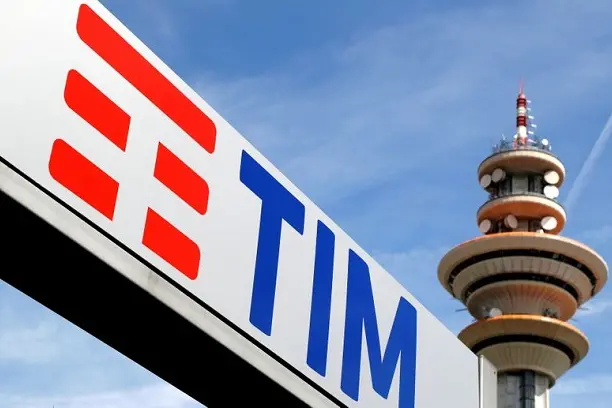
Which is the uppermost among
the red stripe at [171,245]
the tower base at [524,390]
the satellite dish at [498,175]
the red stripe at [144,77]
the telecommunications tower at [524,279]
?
the satellite dish at [498,175]

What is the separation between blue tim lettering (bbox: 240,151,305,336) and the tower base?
81.7 meters

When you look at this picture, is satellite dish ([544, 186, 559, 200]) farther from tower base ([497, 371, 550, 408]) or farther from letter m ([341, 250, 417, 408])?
letter m ([341, 250, 417, 408])

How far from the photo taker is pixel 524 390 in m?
86.9

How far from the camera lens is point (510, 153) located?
9200 cm

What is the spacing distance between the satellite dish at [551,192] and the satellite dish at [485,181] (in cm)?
506

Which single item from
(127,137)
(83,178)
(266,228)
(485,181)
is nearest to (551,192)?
(485,181)

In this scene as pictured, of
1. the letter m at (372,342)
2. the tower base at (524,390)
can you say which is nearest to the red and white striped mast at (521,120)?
the tower base at (524,390)

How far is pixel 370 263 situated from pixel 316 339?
1.19 m

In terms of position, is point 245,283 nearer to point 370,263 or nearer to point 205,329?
point 205,329

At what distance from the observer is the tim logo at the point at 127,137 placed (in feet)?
19.1

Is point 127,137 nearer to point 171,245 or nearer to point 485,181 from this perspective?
point 171,245

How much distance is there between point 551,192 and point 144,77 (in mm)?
88013

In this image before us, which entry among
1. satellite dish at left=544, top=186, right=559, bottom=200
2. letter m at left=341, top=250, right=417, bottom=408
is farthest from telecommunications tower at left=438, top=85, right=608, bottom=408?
letter m at left=341, top=250, right=417, bottom=408

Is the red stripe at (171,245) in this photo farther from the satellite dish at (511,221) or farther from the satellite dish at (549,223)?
the satellite dish at (549,223)
